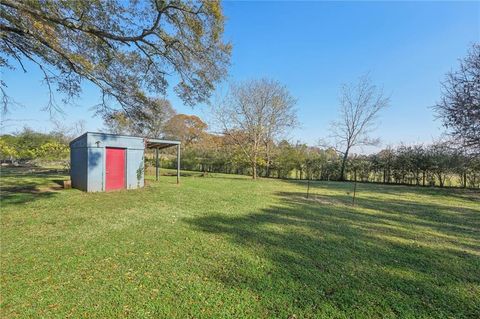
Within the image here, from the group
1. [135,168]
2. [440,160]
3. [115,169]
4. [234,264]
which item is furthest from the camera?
[440,160]

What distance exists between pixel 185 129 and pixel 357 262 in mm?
33733

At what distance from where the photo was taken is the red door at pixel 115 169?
35.8 feet

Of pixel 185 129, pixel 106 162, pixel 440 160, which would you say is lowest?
pixel 106 162

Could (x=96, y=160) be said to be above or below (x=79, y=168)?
above

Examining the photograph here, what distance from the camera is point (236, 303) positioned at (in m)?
2.66

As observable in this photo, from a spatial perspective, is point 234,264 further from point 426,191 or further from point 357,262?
point 426,191

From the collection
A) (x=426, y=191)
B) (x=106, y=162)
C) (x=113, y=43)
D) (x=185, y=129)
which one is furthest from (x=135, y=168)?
(x=185, y=129)

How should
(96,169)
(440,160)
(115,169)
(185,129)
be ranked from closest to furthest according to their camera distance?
(96,169) < (115,169) < (440,160) < (185,129)

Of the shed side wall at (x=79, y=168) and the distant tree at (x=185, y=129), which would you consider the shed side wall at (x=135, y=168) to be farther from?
the distant tree at (x=185, y=129)

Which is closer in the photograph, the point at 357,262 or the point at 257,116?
the point at 357,262

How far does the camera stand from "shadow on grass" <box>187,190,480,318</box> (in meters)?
2.73

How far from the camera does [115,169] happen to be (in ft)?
36.7

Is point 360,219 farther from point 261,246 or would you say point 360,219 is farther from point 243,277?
point 243,277

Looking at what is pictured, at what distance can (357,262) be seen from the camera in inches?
149
